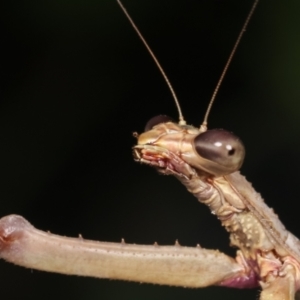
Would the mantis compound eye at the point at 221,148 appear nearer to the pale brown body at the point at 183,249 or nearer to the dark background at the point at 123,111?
the pale brown body at the point at 183,249

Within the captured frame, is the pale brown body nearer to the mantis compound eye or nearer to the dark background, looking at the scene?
the mantis compound eye

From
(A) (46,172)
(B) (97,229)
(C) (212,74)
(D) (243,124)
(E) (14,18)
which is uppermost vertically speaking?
(E) (14,18)

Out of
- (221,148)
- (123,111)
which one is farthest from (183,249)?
(123,111)

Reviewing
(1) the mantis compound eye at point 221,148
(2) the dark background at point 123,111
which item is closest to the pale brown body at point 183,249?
(1) the mantis compound eye at point 221,148

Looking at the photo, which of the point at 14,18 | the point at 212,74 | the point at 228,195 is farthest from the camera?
the point at 212,74

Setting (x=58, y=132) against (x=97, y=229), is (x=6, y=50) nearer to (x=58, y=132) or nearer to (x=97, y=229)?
(x=58, y=132)

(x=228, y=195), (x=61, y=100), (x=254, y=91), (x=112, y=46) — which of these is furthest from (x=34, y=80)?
(x=228, y=195)

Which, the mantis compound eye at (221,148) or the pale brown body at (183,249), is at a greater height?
the mantis compound eye at (221,148)
